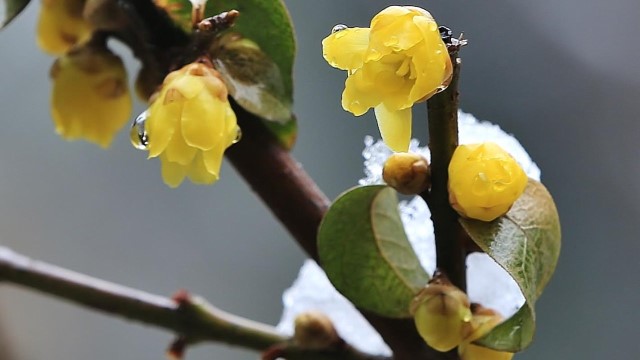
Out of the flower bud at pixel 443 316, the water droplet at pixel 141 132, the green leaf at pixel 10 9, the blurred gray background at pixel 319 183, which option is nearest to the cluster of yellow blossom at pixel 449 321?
the flower bud at pixel 443 316

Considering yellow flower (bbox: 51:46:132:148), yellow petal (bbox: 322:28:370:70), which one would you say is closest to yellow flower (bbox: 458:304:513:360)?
yellow petal (bbox: 322:28:370:70)

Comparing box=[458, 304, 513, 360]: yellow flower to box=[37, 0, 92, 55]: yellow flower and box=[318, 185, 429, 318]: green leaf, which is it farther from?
box=[37, 0, 92, 55]: yellow flower

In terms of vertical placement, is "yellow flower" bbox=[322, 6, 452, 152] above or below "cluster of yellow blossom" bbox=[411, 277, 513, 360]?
above

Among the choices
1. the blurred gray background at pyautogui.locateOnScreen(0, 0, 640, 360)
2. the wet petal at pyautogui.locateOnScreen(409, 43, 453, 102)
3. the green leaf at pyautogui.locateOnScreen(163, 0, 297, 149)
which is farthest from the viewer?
the blurred gray background at pyautogui.locateOnScreen(0, 0, 640, 360)

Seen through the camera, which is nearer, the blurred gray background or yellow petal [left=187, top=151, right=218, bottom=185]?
yellow petal [left=187, top=151, right=218, bottom=185]

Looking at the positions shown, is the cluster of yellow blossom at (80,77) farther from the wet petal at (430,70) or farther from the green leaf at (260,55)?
the wet petal at (430,70)

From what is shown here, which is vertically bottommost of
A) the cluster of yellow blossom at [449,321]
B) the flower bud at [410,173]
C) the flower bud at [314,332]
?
the flower bud at [314,332]
